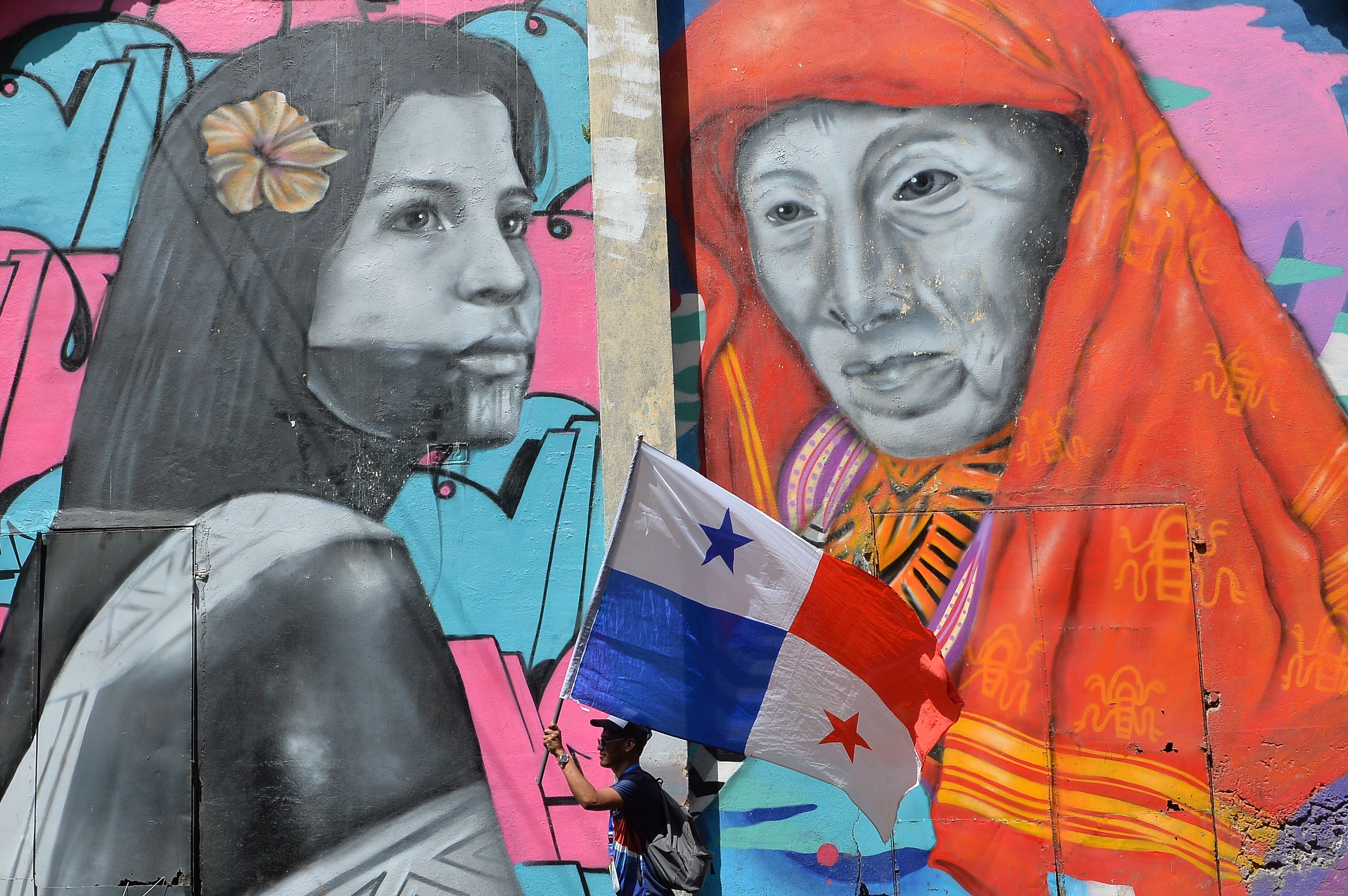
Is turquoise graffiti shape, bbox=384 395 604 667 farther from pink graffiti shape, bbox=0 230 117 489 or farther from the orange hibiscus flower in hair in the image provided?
pink graffiti shape, bbox=0 230 117 489

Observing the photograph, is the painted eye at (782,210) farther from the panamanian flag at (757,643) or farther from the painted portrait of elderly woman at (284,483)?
the panamanian flag at (757,643)

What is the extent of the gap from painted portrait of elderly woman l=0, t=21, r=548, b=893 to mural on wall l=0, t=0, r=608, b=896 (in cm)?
2

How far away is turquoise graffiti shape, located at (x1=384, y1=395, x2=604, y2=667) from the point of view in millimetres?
6488

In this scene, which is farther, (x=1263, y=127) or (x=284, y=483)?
(x=1263, y=127)

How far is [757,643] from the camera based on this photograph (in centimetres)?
475

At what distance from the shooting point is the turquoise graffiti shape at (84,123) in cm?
667

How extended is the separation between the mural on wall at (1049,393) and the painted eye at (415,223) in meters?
1.50

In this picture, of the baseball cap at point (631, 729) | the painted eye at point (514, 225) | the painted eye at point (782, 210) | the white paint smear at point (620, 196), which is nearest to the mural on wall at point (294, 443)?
the painted eye at point (514, 225)

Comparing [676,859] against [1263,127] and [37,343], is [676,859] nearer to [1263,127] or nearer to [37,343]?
[37,343]

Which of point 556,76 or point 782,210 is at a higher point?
point 556,76

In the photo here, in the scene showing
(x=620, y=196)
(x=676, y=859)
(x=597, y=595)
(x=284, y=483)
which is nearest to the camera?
(x=676, y=859)

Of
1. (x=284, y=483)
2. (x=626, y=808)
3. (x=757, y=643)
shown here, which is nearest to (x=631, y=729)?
(x=626, y=808)

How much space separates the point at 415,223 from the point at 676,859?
4.18 metres

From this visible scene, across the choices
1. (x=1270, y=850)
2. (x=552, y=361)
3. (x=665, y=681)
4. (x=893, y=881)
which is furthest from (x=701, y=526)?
(x=1270, y=850)
